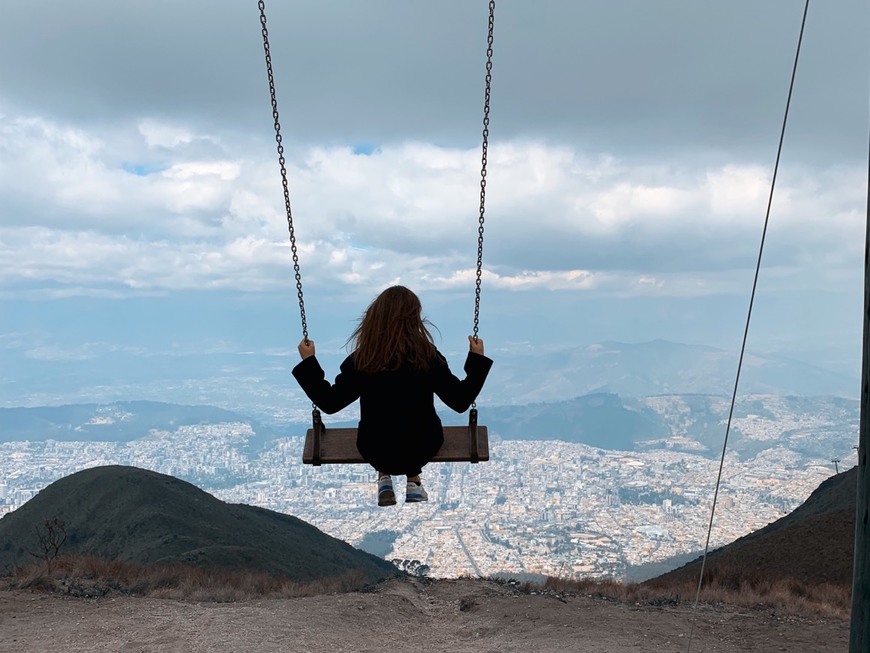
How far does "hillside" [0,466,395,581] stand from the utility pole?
2140 centimetres

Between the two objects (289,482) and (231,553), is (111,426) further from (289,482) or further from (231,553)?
(231,553)

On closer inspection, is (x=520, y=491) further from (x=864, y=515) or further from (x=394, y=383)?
(x=864, y=515)

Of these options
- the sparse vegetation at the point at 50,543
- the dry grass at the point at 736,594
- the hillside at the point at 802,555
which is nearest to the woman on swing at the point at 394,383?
the dry grass at the point at 736,594

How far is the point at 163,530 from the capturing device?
2988 cm

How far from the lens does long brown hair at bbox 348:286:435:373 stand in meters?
5.91

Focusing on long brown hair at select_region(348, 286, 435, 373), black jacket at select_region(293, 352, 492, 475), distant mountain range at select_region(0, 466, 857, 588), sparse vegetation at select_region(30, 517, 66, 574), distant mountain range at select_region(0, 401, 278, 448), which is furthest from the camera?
distant mountain range at select_region(0, 401, 278, 448)

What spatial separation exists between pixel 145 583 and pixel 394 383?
8.50 meters

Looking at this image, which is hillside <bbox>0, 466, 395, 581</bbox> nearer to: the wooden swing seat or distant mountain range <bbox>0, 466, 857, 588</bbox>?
distant mountain range <bbox>0, 466, 857, 588</bbox>

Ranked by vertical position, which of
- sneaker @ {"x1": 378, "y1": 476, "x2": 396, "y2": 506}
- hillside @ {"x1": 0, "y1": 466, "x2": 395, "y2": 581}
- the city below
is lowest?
the city below

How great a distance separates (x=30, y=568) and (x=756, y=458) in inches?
5076

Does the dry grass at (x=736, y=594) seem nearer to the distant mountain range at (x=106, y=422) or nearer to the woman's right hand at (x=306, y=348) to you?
the woman's right hand at (x=306, y=348)

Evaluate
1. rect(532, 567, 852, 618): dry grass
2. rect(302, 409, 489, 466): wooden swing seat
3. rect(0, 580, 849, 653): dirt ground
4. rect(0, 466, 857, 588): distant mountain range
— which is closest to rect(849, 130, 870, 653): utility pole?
rect(302, 409, 489, 466): wooden swing seat

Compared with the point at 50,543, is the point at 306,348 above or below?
above

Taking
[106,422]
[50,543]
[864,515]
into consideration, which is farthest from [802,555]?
[106,422]
